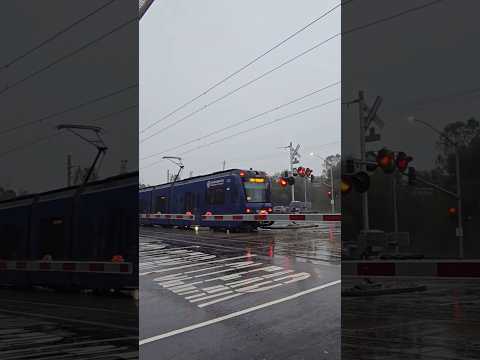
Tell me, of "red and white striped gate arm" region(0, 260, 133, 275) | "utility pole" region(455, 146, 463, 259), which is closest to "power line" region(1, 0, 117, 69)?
"red and white striped gate arm" region(0, 260, 133, 275)

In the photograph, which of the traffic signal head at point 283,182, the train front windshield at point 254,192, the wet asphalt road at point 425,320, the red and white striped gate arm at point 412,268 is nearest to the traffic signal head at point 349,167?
the red and white striped gate arm at point 412,268

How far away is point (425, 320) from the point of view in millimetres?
2385

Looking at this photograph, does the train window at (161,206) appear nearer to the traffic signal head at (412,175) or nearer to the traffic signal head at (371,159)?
the traffic signal head at (371,159)

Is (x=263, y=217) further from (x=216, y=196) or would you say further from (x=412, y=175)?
(x=412, y=175)

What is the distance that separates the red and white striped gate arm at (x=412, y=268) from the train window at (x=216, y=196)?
7196mm

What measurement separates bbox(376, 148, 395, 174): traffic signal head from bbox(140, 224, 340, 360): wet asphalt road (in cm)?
166

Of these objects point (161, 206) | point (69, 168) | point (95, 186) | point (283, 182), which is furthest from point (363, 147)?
point (161, 206)

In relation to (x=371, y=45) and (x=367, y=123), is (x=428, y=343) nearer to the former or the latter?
(x=367, y=123)

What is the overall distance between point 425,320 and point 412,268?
310 millimetres

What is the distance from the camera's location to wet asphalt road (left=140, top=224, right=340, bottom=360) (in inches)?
144

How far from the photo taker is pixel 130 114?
98.6 inches

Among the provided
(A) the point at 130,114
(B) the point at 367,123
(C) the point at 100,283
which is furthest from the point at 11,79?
(B) the point at 367,123

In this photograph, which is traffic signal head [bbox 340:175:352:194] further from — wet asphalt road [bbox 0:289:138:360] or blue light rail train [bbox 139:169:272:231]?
blue light rail train [bbox 139:169:272:231]

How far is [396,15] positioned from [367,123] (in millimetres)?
639
